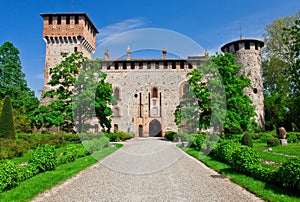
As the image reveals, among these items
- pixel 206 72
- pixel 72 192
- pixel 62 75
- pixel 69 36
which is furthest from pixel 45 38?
pixel 72 192

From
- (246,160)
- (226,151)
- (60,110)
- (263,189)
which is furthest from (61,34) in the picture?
(263,189)

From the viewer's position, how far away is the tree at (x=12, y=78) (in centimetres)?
2912

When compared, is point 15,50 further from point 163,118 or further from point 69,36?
point 163,118

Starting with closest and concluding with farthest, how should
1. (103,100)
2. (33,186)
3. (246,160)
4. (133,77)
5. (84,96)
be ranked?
1. (33,186)
2. (246,160)
3. (84,96)
4. (103,100)
5. (133,77)

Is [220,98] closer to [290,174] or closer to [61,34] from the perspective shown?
[290,174]

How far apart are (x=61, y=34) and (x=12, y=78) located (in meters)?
7.82

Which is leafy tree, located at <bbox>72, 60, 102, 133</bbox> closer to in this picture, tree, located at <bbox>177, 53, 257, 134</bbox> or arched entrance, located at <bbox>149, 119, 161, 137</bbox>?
tree, located at <bbox>177, 53, 257, 134</bbox>

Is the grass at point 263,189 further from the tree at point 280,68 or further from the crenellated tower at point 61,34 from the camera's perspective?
the crenellated tower at point 61,34

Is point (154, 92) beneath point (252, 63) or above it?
beneath

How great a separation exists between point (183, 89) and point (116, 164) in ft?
76.1

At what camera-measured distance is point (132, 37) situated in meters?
7.40

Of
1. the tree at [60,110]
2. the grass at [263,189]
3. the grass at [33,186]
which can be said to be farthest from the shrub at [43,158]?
the tree at [60,110]

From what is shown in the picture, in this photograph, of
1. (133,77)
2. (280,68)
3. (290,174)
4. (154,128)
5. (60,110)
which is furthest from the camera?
(133,77)

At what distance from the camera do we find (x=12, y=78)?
98.5ft
